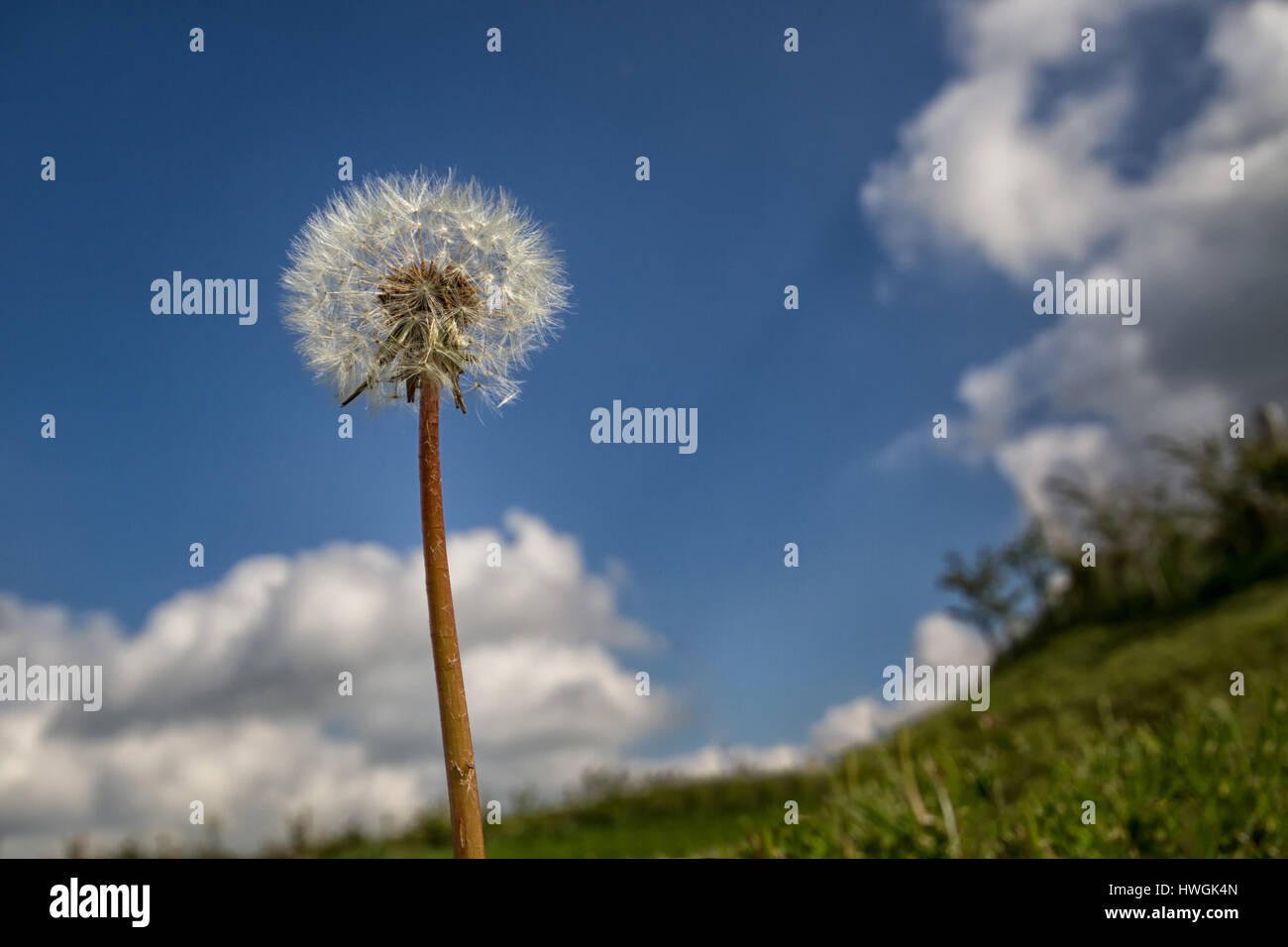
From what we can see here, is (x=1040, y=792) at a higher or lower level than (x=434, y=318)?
lower

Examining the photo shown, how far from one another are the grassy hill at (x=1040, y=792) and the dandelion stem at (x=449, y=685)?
2.90m

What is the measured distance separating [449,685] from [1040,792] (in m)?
4.98

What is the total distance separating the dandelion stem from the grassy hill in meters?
2.90

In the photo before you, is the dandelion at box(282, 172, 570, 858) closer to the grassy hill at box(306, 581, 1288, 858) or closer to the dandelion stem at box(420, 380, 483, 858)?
the dandelion stem at box(420, 380, 483, 858)

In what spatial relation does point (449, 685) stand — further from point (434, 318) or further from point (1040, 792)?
point (1040, 792)

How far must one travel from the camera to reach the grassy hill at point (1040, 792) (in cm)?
418

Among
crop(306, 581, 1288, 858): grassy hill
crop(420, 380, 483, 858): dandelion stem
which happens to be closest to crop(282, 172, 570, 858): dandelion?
crop(420, 380, 483, 858): dandelion stem

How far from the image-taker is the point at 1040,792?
5242 mm

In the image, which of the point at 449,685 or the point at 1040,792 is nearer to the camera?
the point at 449,685

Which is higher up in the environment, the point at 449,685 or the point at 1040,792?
the point at 449,685

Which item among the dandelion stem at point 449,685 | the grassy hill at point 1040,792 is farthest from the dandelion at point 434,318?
the grassy hill at point 1040,792

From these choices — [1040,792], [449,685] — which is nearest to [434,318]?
[449,685]

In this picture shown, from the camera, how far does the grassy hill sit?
418cm
